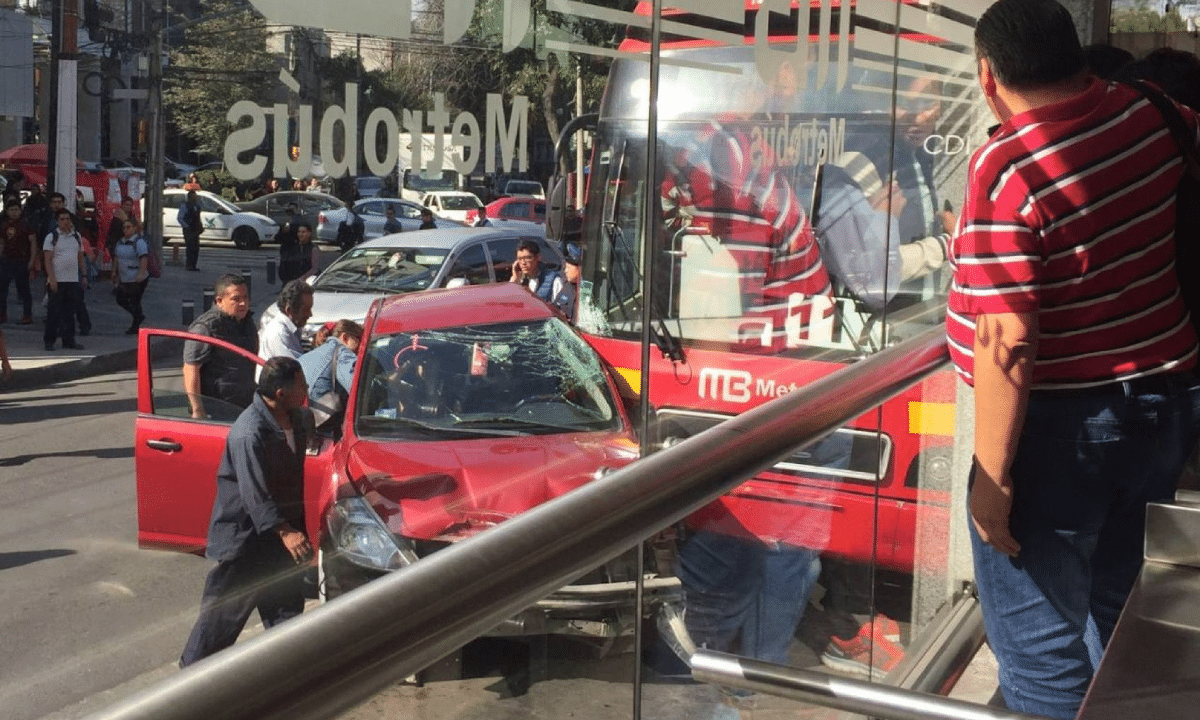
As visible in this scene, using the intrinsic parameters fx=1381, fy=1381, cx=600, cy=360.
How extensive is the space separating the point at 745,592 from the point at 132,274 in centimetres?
154

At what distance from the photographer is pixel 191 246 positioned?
57.1 inches

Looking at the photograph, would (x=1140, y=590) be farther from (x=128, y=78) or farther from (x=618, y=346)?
(x=128, y=78)

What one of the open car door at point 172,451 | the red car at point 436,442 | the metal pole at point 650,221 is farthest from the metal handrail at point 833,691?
the open car door at point 172,451

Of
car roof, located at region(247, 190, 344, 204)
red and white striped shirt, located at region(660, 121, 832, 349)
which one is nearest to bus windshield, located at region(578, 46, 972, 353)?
red and white striped shirt, located at region(660, 121, 832, 349)

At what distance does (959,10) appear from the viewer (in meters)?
4.38

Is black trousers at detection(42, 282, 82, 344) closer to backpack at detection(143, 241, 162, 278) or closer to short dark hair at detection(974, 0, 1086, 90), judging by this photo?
backpack at detection(143, 241, 162, 278)

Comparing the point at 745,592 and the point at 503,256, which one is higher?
the point at 503,256

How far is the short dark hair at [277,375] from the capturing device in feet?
4.78

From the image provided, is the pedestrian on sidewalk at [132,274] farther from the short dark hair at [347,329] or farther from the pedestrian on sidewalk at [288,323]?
the short dark hair at [347,329]

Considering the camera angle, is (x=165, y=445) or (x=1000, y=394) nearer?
(x=165, y=445)

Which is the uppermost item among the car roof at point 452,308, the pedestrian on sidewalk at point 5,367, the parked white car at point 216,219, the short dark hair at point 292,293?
the parked white car at point 216,219

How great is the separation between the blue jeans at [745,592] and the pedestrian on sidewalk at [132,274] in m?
1.09

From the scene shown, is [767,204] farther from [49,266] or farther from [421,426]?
[49,266]

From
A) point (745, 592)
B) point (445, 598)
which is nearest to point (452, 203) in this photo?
point (445, 598)
